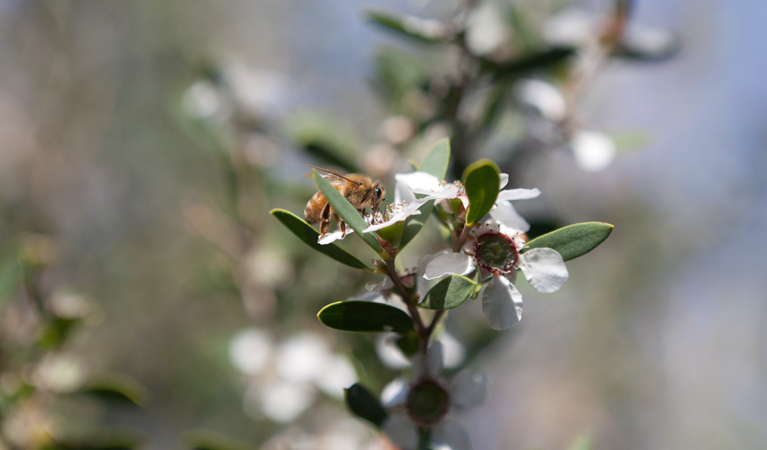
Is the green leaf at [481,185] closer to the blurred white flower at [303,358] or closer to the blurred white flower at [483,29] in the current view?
the blurred white flower at [483,29]

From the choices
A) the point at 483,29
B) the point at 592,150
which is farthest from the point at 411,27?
the point at 592,150

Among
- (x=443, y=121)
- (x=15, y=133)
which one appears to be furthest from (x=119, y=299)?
(x=443, y=121)

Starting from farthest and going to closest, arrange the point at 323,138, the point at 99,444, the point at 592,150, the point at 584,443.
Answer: the point at 323,138 → the point at 592,150 → the point at 99,444 → the point at 584,443

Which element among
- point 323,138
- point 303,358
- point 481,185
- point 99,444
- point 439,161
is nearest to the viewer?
point 481,185

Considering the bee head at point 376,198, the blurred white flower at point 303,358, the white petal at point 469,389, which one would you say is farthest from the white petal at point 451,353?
the blurred white flower at point 303,358

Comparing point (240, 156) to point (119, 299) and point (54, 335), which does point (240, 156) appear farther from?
point (119, 299)

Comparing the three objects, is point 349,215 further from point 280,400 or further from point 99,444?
point 280,400

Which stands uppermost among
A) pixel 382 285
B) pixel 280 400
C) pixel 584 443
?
pixel 382 285
